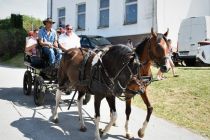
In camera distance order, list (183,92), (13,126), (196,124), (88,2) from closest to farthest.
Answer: (13,126), (196,124), (183,92), (88,2)

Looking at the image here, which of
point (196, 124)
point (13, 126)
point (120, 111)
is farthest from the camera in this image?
point (120, 111)

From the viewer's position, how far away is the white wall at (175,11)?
76.0 feet

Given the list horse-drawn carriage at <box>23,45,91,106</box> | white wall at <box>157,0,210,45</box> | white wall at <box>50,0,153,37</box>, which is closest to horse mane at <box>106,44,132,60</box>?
horse-drawn carriage at <box>23,45,91,106</box>

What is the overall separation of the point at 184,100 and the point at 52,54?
397 cm

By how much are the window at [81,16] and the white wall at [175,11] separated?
23.2 ft

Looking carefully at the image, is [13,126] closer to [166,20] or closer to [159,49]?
[159,49]

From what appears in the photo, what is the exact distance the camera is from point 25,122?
964 centimetres

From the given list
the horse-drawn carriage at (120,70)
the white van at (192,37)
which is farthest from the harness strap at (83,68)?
the white van at (192,37)

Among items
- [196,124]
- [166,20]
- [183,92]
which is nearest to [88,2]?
[166,20]

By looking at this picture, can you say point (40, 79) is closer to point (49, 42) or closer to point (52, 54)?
point (52, 54)

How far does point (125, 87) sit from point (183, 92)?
508 centimetres

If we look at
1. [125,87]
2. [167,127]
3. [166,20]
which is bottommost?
[167,127]

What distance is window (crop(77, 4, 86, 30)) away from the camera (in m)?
28.8

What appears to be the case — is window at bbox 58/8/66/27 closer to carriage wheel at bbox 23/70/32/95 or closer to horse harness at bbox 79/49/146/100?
carriage wheel at bbox 23/70/32/95
